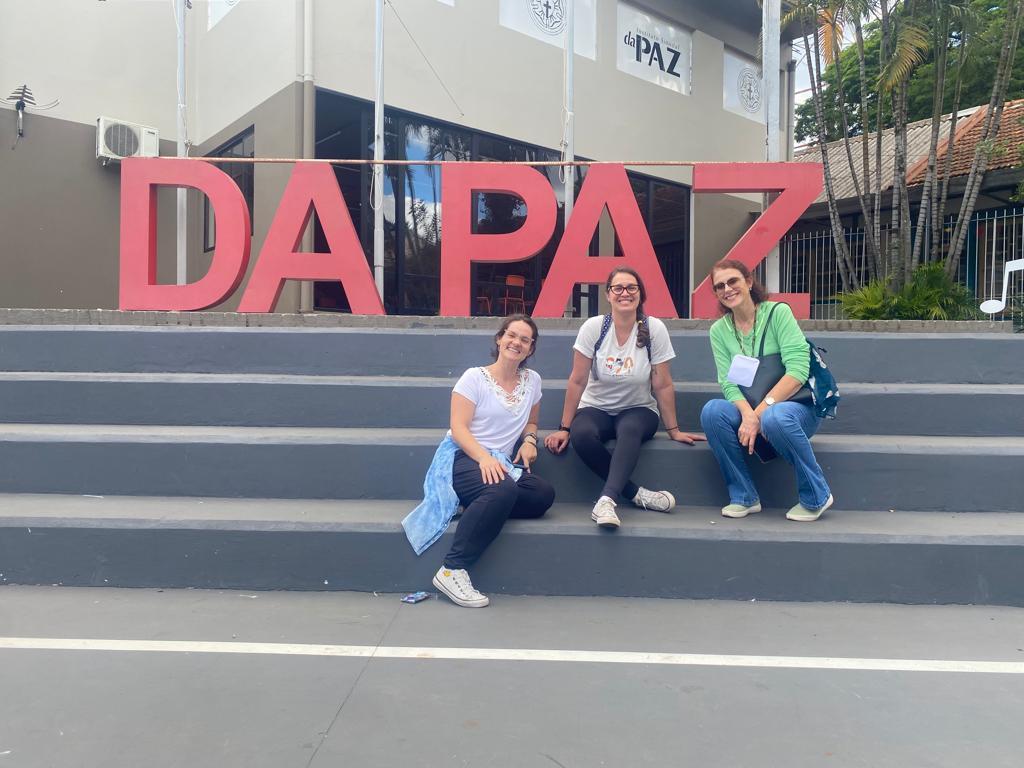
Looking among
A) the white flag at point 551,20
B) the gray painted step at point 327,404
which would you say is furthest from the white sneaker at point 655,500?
the white flag at point 551,20

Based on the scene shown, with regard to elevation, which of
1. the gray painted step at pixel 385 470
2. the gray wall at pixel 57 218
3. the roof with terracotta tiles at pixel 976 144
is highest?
the roof with terracotta tiles at pixel 976 144

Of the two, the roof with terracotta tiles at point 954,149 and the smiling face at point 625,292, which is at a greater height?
the roof with terracotta tiles at point 954,149

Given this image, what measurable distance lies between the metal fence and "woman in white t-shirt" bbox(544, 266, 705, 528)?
791 centimetres

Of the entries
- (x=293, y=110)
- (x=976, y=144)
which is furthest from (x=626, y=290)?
(x=976, y=144)

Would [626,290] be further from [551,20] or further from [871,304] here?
[551,20]

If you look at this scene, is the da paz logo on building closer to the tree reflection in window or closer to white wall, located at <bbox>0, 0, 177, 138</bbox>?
the tree reflection in window

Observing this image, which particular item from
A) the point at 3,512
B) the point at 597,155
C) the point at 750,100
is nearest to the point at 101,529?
the point at 3,512

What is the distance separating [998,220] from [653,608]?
11.9 metres

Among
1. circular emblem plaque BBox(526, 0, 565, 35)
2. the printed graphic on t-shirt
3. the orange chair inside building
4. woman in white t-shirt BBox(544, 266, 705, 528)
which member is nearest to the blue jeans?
woman in white t-shirt BBox(544, 266, 705, 528)

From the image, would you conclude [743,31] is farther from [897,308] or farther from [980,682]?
[980,682]

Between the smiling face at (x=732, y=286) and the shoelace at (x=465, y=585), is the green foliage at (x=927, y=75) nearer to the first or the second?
the smiling face at (x=732, y=286)

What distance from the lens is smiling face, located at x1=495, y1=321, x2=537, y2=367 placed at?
12.8 ft

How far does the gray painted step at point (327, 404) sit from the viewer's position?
4781mm

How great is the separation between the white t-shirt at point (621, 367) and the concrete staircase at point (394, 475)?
12.6 inches
